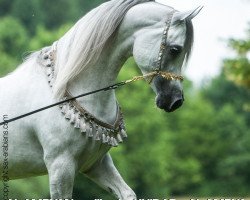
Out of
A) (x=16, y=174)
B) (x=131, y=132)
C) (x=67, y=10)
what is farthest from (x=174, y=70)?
(x=67, y=10)

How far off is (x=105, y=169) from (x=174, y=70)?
1013mm

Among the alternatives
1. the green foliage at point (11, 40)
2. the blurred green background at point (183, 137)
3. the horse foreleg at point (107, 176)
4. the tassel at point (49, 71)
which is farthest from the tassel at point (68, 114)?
the green foliage at point (11, 40)

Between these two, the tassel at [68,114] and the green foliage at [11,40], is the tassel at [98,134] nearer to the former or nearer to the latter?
the tassel at [68,114]

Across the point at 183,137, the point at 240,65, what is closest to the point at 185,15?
the point at 240,65

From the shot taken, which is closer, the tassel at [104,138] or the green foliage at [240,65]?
the tassel at [104,138]

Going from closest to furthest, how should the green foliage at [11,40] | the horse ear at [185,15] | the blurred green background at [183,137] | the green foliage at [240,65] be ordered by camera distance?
the horse ear at [185,15], the green foliage at [240,65], the blurred green background at [183,137], the green foliage at [11,40]

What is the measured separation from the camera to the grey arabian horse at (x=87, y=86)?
6508mm

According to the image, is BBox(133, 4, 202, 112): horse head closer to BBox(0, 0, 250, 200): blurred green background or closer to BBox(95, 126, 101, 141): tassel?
BBox(95, 126, 101, 141): tassel

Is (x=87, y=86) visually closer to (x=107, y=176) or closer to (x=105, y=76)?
(x=105, y=76)

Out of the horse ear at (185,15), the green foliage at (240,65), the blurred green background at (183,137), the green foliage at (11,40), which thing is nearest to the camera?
the horse ear at (185,15)

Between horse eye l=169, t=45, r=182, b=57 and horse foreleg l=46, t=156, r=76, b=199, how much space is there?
3.60 ft

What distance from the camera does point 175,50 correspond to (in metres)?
6.48

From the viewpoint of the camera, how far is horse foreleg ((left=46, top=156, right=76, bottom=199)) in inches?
255

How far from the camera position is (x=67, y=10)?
90375 mm
